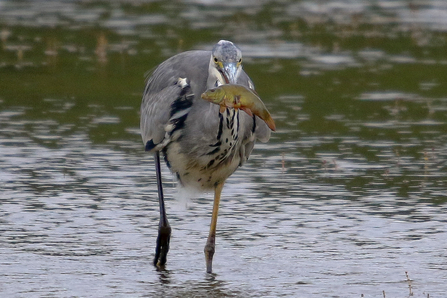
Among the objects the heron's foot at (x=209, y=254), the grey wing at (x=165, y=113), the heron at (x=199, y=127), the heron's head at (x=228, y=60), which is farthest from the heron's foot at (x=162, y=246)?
the heron's head at (x=228, y=60)

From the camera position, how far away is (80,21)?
19609 mm

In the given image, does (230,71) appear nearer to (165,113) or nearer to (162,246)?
(165,113)

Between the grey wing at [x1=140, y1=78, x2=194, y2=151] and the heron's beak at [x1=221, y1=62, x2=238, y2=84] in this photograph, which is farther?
the grey wing at [x1=140, y1=78, x2=194, y2=151]

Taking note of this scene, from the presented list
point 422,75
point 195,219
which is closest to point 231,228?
point 195,219

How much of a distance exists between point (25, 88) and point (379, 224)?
6945 millimetres

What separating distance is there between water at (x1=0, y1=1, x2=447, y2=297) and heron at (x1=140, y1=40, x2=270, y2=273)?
1.70 feet

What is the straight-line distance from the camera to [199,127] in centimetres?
665

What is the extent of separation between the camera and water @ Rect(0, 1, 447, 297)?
265 inches

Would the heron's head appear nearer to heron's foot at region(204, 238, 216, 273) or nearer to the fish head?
the fish head

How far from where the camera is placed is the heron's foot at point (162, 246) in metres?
6.99

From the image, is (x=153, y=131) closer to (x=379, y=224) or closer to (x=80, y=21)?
(x=379, y=224)

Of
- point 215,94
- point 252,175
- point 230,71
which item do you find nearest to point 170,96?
point 230,71

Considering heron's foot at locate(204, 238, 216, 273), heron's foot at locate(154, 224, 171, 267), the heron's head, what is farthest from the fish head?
heron's foot at locate(154, 224, 171, 267)

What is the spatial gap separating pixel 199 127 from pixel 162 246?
94cm
